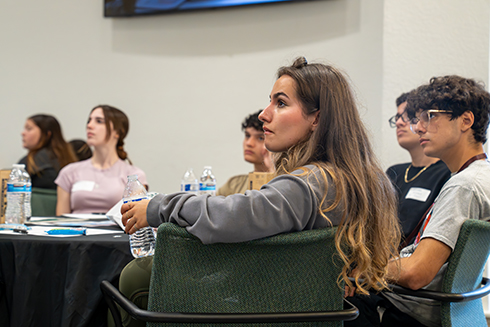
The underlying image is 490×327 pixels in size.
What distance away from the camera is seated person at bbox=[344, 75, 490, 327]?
1.22m

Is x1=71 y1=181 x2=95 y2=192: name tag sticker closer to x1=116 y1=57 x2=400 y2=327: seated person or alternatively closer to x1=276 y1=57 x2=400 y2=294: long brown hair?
x1=116 y1=57 x2=400 y2=327: seated person

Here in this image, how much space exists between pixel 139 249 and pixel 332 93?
0.78 metres

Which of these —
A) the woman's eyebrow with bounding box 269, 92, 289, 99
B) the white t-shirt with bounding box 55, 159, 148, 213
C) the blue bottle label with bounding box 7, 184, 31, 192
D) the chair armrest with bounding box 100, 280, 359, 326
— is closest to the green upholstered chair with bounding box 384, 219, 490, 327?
the chair armrest with bounding box 100, 280, 359, 326

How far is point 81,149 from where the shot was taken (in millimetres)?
4121

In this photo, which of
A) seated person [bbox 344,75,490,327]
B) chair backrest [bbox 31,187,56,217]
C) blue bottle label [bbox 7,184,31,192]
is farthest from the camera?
chair backrest [bbox 31,187,56,217]

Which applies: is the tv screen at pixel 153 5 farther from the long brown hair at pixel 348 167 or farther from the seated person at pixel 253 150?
the long brown hair at pixel 348 167

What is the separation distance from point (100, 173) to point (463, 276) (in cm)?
249

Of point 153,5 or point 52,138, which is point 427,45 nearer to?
point 153,5

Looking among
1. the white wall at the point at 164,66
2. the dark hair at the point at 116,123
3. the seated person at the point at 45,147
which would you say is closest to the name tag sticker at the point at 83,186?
the dark hair at the point at 116,123

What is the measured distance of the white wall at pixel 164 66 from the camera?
376 centimetres

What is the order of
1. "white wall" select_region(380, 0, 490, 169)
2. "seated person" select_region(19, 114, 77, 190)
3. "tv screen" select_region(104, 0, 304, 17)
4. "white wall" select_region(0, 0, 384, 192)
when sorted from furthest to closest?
1. "tv screen" select_region(104, 0, 304, 17)
2. "white wall" select_region(0, 0, 384, 192)
3. "seated person" select_region(19, 114, 77, 190)
4. "white wall" select_region(380, 0, 490, 169)

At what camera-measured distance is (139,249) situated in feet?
4.52

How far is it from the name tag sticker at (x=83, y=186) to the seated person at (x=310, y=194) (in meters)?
1.84

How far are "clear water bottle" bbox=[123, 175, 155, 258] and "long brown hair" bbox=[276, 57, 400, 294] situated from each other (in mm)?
531
